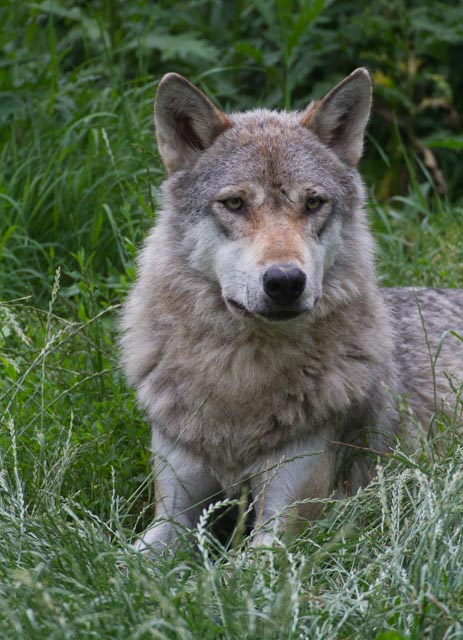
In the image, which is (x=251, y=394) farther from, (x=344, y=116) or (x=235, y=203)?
(x=344, y=116)

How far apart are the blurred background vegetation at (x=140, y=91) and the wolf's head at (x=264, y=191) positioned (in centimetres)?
108

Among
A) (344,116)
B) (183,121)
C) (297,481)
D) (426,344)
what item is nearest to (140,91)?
(183,121)

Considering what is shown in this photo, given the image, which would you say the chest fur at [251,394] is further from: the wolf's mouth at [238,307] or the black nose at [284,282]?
the black nose at [284,282]

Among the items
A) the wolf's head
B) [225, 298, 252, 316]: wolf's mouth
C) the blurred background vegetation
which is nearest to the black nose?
the wolf's head

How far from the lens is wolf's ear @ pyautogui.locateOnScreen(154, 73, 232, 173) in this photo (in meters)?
4.31

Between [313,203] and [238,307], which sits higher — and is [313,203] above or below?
above

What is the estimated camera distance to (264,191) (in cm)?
406

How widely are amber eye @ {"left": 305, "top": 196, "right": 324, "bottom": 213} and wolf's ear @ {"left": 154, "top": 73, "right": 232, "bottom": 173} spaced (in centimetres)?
54

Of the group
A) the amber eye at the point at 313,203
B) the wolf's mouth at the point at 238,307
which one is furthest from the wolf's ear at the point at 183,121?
the wolf's mouth at the point at 238,307

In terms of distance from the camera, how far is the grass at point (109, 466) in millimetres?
2803

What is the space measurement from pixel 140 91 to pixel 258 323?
334 centimetres

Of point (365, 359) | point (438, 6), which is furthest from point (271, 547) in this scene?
point (438, 6)

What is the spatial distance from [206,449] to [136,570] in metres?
1.33

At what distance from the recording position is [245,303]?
3.91 meters
